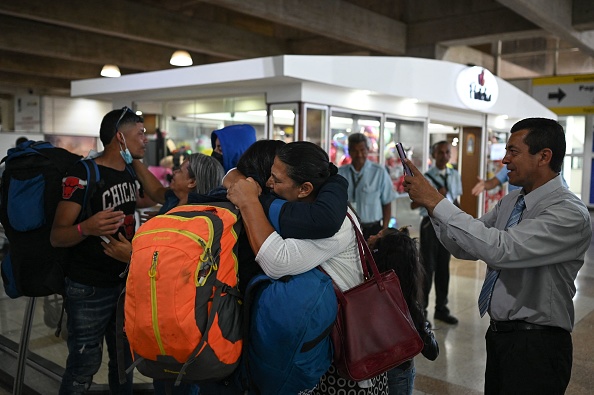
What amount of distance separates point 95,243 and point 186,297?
1270 mm

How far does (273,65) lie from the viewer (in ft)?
18.8

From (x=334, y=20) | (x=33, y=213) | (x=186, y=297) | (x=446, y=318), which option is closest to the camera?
(x=186, y=297)

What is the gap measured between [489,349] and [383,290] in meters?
0.70

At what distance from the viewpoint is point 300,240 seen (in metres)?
1.62

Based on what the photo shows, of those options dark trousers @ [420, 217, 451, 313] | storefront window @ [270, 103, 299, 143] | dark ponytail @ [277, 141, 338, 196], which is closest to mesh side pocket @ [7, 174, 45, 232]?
dark ponytail @ [277, 141, 338, 196]

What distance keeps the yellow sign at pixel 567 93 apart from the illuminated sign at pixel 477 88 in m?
7.73

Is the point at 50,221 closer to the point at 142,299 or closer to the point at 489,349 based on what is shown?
Answer: the point at 142,299

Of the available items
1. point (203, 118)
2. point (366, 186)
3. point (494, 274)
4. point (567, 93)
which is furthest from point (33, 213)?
point (567, 93)

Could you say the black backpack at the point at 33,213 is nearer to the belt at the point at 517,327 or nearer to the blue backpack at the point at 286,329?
the blue backpack at the point at 286,329

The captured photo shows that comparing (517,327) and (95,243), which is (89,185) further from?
(517,327)

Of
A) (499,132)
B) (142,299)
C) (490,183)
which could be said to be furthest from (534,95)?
(142,299)

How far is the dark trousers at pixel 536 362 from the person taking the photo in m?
1.95

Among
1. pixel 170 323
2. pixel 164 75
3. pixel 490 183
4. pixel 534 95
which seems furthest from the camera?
pixel 534 95

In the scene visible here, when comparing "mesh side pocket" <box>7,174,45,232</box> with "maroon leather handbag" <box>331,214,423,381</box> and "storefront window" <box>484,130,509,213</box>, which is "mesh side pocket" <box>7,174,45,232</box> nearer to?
"maroon leather handbag" <box>331,214,423,381</box>
